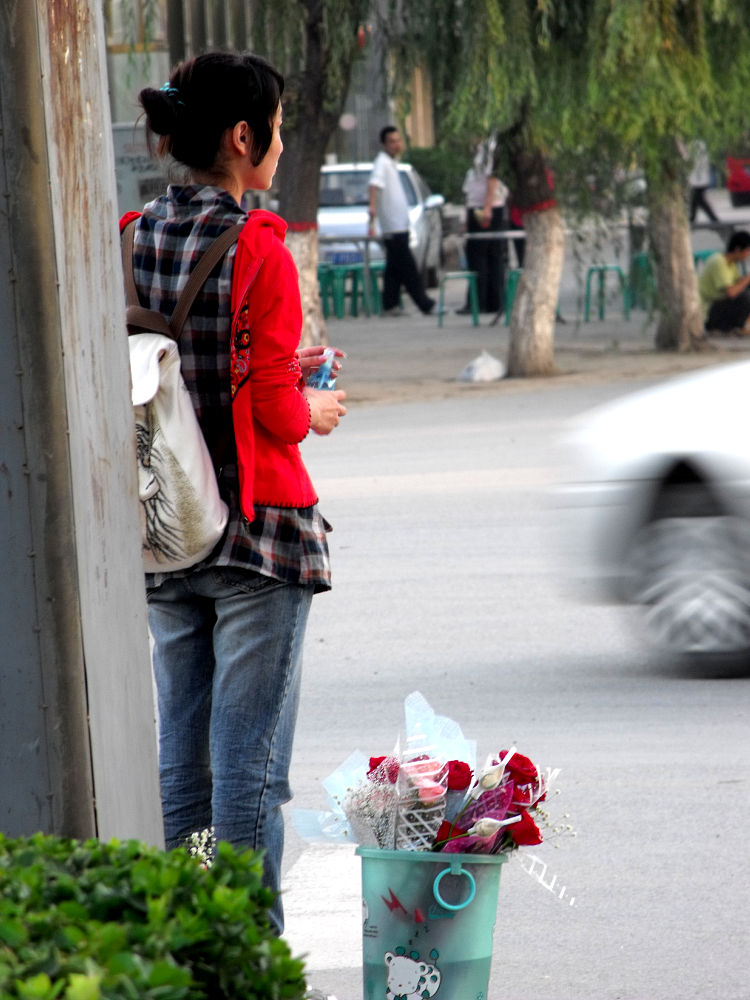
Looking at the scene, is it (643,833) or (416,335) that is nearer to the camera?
(643,833)

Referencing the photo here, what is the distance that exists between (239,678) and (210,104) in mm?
1084

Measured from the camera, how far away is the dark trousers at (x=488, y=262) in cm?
2380

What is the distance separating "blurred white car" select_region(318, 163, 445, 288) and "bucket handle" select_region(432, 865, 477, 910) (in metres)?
22.2

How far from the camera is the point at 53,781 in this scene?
9.12ft

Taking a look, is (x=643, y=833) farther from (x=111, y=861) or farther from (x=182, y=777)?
(x=111, y=861)

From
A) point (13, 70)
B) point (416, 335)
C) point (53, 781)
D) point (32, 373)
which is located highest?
point (13, 70)

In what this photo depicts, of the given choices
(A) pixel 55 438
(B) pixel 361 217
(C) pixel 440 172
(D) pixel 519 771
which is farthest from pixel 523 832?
(C) pixel 440 172

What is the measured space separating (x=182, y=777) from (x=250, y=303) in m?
0.99

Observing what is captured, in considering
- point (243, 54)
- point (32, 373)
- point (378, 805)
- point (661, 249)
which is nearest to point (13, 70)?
point (32, 373)

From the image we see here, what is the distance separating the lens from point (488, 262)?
23984mm

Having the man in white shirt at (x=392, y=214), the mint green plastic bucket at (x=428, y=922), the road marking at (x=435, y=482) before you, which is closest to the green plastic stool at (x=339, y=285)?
the man in white shirt at (x=392, y=214)

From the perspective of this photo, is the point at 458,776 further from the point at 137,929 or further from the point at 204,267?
the point at 137,929

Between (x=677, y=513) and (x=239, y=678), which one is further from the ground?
(x=239, y=678)

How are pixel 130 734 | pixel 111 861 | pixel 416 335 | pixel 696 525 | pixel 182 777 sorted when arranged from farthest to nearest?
pixel 416 335, pixel 696 525, pixel 182 777, pixel 130 734, pixel 111 861
